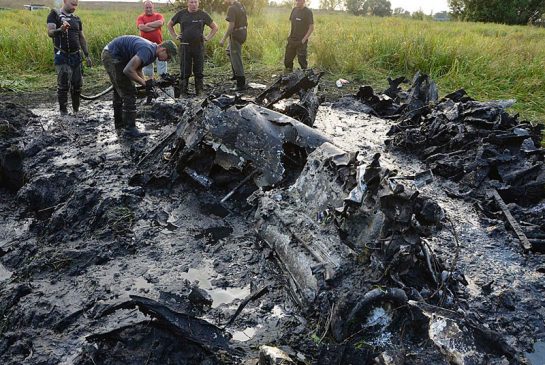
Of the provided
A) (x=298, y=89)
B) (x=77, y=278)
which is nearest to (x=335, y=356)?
(x=77, y=278)

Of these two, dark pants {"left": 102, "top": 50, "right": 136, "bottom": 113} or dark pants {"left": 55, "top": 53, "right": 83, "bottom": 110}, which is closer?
dark pants {"left": 102, "top": 50, "right": 136, "bottom": 113}

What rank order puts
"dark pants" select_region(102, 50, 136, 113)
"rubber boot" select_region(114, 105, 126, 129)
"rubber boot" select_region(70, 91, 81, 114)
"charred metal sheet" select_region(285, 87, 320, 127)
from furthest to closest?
"rubber boot" select_region(70, 91, 81, 114), "rubber boot" select_region(114, 105, 126, 129), "dark pants" select_region(102, 50, 136, 113), "charred metal sheet" select_region(285, 87, 320, 127)

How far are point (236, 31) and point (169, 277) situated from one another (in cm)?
682

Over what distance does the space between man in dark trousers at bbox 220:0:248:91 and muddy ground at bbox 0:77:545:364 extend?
412cm

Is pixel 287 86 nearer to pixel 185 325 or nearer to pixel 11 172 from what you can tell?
pixel 11 172

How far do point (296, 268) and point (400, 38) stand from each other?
10557 mm

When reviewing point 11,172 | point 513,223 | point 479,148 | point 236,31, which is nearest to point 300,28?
point 236,31

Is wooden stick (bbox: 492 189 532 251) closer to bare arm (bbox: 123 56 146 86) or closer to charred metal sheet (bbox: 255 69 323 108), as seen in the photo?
charred metal sheet (bbox: 255 69 323 108)

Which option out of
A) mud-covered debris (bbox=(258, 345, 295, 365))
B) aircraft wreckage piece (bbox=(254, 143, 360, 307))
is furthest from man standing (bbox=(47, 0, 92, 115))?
mud-covered debris (bbox=(258, 345, 295, 365))

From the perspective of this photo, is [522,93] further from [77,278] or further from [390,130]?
[77,278]

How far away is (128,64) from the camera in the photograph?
6.14 metres

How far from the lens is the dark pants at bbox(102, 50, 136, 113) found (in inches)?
255

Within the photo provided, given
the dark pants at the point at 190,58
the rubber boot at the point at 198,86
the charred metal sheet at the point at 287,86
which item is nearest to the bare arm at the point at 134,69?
the charred metal sheet at the point at 287,86

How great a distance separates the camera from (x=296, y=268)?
3.44 metres
